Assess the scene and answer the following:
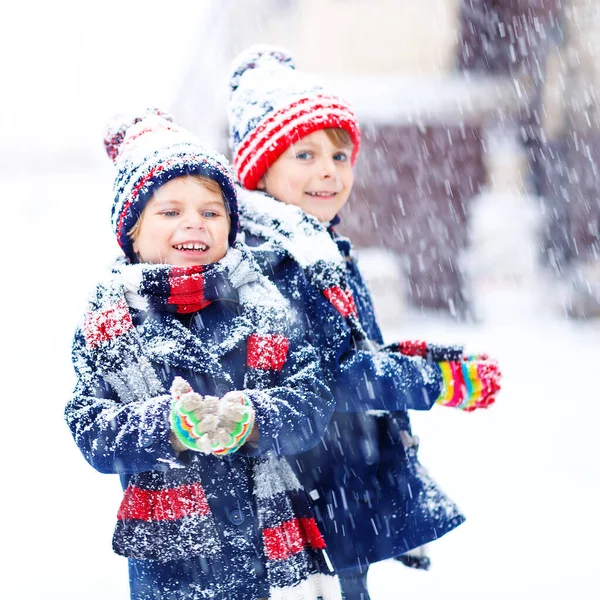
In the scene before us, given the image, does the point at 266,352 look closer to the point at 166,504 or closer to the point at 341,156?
the point at 166,504

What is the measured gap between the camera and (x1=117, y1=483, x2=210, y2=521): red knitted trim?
1499mm

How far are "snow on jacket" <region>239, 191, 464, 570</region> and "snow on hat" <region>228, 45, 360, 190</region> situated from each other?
20cm

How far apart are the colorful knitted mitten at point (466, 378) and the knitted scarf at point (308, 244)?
0.23 meters

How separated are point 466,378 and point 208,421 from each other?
83 centimetres

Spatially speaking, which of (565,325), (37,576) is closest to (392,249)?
(565,325)

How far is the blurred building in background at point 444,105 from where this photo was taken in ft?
27.7

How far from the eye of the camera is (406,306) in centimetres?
880

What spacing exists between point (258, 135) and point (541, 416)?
12.8ft

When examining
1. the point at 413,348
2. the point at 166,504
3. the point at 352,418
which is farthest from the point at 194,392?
the point at 413,348

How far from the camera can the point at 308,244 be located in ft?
6.00

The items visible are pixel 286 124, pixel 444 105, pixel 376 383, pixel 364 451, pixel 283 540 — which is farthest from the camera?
pixel 444 105

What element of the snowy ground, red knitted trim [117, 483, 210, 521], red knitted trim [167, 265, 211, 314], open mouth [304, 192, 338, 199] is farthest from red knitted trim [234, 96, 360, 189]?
the snowy ground

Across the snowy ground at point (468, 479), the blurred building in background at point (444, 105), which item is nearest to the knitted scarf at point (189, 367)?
the snowy ground at point (468, 479)

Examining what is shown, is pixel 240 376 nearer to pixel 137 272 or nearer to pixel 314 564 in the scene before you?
pixel 137 272
